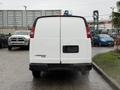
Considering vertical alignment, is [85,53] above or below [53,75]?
above

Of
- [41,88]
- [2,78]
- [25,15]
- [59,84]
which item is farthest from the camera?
[25,15]

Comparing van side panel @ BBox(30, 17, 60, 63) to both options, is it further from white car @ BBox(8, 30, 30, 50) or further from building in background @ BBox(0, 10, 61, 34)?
building in background @ BBox(0, 10, 61, 34)

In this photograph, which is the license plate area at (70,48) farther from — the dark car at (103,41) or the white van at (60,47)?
the dark car at (103,41)

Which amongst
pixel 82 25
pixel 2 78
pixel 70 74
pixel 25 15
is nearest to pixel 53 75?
pixel 70 74

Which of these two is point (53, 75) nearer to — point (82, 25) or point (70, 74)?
point (70, 74)

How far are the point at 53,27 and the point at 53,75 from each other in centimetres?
264

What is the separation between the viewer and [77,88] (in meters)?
10.7

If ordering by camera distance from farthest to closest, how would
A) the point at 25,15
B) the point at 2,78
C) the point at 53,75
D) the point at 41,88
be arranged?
the point at 25,15 → the point at 53,75 → the point at 2,78 → the point at 41,88

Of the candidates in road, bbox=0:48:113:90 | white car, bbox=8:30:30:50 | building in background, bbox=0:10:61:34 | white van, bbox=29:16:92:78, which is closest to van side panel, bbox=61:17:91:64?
white van, bbox=29:16:92:78

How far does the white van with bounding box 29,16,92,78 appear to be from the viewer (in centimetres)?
1141

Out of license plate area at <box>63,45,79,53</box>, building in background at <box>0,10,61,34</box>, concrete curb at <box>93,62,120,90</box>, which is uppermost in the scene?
building in background at <box>0,10,61,34</box>

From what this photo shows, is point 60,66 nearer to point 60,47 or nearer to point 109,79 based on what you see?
point 60,47

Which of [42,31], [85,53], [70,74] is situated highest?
[42,31]

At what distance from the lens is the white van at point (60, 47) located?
1141cm
